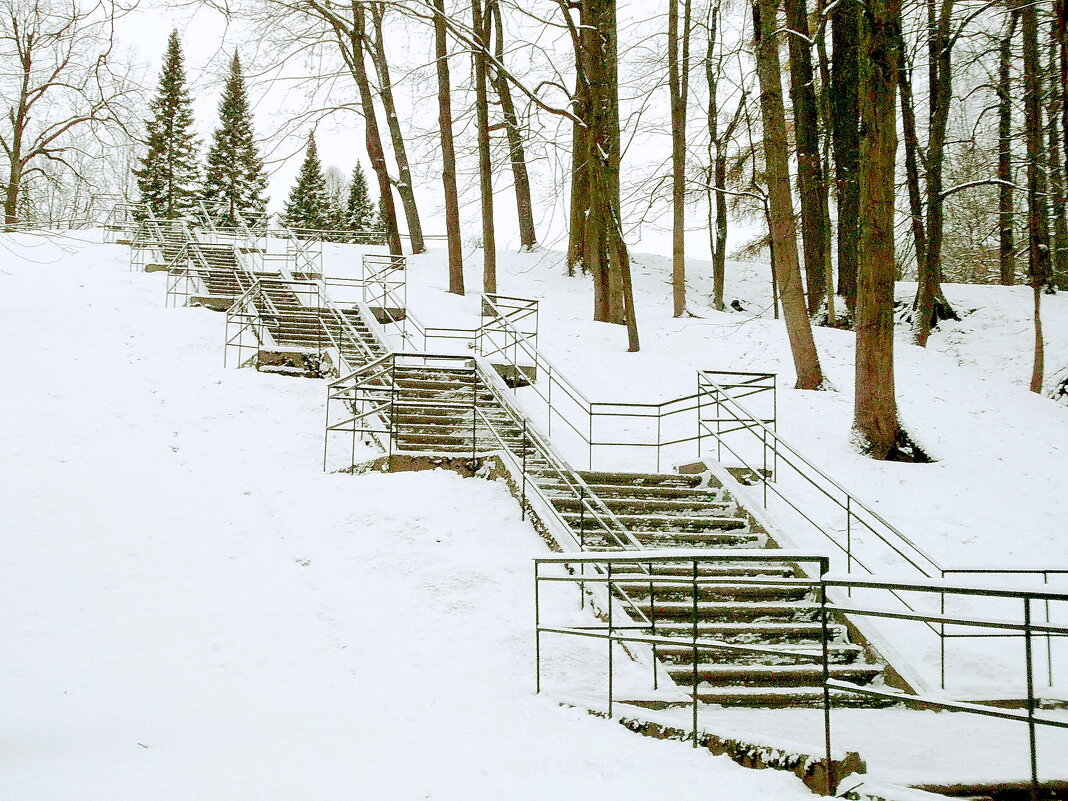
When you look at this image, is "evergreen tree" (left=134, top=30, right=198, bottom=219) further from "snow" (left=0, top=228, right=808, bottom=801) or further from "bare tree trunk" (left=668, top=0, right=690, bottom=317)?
"snow" (left=0, top=228, right=808, bottom=801)

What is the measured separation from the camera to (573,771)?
4.75m

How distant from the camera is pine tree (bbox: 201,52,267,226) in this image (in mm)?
43691

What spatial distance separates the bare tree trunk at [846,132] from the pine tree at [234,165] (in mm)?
30774

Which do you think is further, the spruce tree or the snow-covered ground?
the spruce tree

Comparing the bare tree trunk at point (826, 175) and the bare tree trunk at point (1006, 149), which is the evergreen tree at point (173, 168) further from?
the bare tree trunk at point (1006, 149)

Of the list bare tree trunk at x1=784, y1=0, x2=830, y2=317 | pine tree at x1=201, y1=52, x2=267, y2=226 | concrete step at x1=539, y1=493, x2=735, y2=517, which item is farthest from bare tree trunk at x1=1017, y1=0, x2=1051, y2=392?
pine tree at x1=201, y1=52, x2=267, y2=226

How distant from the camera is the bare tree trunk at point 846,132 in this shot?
19203mm

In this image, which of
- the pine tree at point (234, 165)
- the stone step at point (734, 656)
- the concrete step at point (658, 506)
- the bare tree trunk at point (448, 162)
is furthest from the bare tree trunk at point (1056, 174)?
the pine tree at point (234, 165)

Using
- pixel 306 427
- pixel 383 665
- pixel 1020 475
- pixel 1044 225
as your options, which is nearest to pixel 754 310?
pixel 1044 225

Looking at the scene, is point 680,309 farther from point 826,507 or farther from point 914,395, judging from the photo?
point 826,507

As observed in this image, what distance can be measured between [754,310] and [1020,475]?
13.6m

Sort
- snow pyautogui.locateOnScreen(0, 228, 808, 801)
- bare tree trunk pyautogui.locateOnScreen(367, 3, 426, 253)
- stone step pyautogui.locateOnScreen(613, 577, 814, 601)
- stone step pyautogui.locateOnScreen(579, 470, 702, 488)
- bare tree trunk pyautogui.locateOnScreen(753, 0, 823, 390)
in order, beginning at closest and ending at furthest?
snow pyautogui.locateOnScreen(0, 228, 808, 801) < stone step pyautogui.locateOnScreen(613, 577, 814, 601) < stone step pyautogui.locateOnScreen(579, 470, 702, 488) < bare tree trunk pyautogui.locateOnScreen(753, 0, 823, 390) < bare tree trunk pyautogui.locateOnScreen(367, 3, 426, 253)

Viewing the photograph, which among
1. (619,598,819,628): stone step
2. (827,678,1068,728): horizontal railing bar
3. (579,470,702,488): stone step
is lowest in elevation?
(619,598,819,628): stone step

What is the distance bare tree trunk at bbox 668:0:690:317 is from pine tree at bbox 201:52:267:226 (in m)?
27.3
